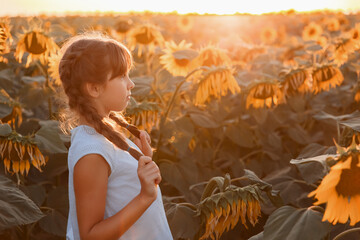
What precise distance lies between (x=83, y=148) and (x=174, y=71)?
5.89 ft

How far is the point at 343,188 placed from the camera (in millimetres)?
1275

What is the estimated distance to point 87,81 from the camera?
58.9 inches

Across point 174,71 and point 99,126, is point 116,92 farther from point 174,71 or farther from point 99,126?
point 174,71

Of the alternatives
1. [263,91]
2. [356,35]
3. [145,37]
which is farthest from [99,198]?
[356,35]

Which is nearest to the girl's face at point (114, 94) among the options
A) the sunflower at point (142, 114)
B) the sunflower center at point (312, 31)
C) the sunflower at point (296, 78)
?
the sunflower at point (142, 114)

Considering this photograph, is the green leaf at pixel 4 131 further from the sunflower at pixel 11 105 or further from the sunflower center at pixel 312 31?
the sunflower center at pixel 312 31

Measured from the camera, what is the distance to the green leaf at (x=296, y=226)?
148 centimetres

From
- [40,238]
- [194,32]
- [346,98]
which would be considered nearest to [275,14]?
[194,32]

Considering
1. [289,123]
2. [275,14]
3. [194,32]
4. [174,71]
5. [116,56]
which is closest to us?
[116,56]

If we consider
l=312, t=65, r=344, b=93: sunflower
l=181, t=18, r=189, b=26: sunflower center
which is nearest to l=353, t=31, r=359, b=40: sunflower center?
l=312, t=65, r=344, b=93: sunflower

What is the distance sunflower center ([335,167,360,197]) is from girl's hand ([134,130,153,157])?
2.38 ft

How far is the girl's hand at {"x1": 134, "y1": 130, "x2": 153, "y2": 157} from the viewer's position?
170 centimetres

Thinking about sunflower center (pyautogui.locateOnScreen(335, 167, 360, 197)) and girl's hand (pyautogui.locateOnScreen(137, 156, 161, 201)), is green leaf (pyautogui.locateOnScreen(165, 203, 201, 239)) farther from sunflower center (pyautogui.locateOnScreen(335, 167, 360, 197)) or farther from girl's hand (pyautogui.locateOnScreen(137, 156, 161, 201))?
sunflower center (pyautogui.locateOnScreen(335, 167, 360, 197))

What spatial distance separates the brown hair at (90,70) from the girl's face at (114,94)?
22 mm
